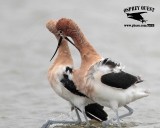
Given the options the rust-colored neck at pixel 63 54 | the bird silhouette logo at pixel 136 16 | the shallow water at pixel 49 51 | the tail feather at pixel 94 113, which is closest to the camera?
the rust-colored neck at pixel 63 54

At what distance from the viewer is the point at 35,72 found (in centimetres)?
1955

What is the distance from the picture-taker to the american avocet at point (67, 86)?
41.0 feet

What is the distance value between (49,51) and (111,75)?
9.46 m

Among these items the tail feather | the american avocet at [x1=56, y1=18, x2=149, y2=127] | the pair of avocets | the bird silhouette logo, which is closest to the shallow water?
the bird silhouette logo

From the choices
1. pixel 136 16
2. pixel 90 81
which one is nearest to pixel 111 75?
pixel 90 81

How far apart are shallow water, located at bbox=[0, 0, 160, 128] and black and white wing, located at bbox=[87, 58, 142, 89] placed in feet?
5.30

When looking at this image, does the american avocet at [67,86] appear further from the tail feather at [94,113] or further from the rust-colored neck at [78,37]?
the rust-colored neck at [78,37]

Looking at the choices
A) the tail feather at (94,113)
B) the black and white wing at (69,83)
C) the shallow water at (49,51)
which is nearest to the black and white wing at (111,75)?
the black and white wing at (69,83)

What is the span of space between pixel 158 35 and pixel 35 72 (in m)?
4.18

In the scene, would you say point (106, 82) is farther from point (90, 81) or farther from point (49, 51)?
point (49, 51)

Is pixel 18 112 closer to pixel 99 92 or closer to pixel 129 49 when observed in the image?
pixel 99 92

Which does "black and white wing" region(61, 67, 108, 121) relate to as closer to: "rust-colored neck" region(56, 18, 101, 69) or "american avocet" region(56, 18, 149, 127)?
"american avocet" region(56, 18, 149, 127)

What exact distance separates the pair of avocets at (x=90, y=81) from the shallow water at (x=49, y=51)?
50.4 inches

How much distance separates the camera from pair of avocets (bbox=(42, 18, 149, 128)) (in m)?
11.8
